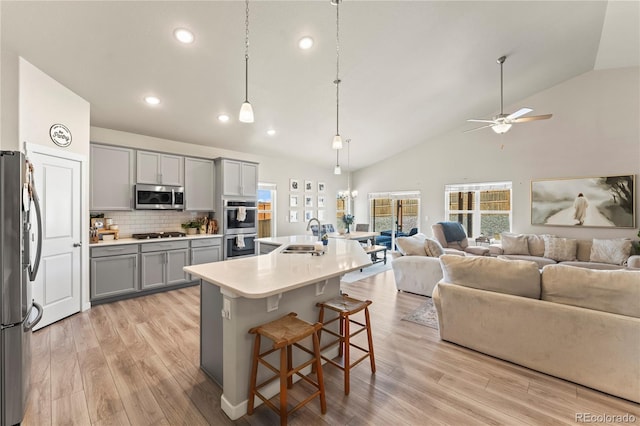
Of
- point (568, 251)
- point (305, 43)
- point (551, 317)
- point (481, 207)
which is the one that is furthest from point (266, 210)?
point (568, 251)

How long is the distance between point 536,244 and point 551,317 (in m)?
3.93

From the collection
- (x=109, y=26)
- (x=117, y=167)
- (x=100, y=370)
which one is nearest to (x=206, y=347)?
(x=100, y=370)

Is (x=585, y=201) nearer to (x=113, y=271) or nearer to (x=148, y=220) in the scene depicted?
(x=148, y=220)

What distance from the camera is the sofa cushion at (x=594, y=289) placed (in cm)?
195

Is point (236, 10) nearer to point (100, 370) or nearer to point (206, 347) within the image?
point (206, 347)

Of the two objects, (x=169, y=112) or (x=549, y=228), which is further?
(x=549, y=228)

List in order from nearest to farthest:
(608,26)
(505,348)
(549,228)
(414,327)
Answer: (505,348)
(414,327)
(608,26)
(549,228)

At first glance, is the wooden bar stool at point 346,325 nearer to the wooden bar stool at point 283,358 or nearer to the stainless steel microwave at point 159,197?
the wooden bar stool at point 283,358

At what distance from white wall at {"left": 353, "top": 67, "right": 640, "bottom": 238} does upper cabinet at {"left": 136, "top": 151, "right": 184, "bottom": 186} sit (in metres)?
5.22

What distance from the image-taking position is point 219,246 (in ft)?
16.5

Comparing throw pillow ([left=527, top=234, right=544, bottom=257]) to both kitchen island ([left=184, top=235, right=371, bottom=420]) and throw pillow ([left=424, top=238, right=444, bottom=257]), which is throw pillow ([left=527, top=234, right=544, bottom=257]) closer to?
throw pillow ([left=424, top=238, right=444, bottom=257])

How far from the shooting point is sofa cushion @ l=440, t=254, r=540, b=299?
2.31 metres

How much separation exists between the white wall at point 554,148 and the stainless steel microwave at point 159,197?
211 inches

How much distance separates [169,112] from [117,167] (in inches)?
44.7
